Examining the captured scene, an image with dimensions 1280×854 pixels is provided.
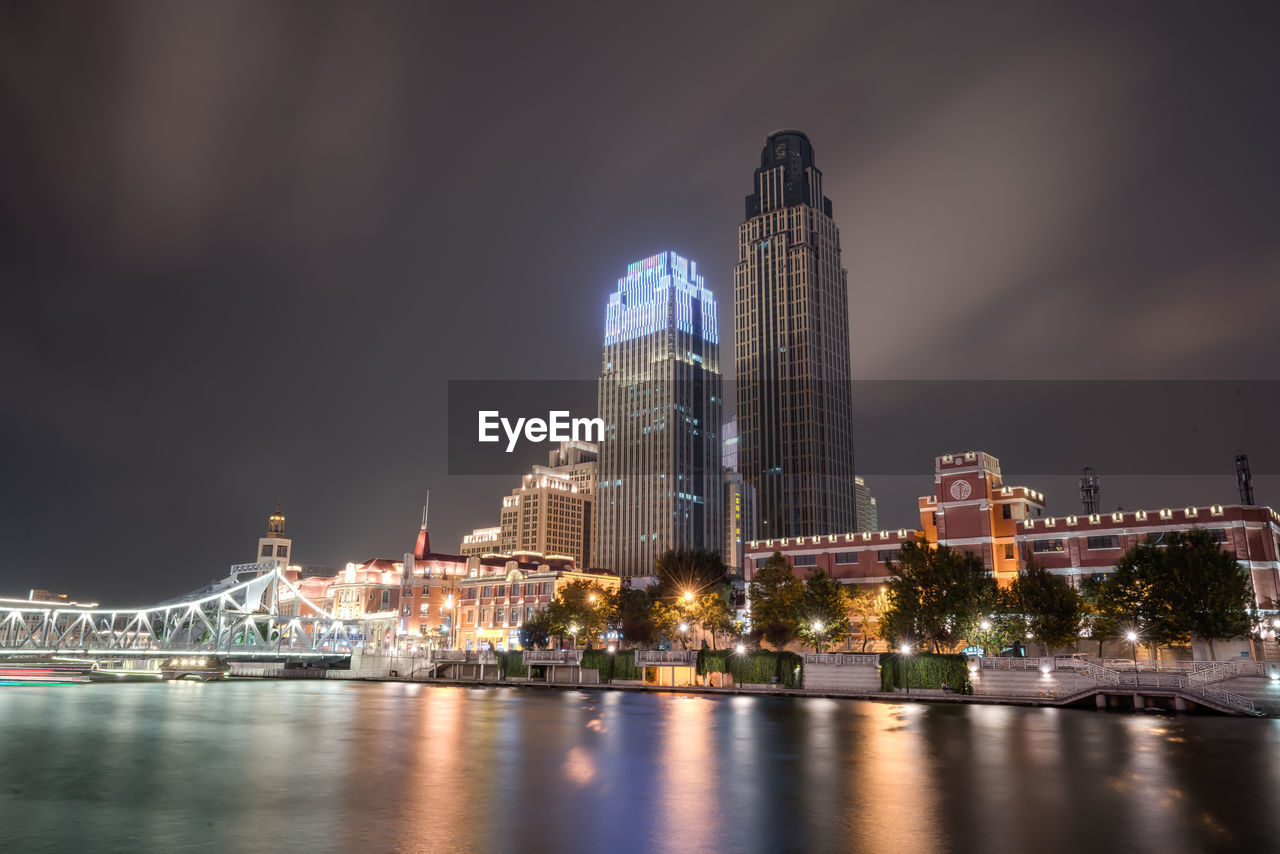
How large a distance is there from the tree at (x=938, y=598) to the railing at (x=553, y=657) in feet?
130

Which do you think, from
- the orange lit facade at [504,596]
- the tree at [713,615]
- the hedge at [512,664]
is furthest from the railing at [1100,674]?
the orange lit facade at [504,596]

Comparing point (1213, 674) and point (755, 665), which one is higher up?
point (1213, 674)

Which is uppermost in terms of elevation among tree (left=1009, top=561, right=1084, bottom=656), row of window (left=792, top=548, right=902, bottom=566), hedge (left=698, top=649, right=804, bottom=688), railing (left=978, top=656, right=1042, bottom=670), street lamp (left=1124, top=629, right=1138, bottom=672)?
row of window (left=792, top=548, right=902, bottom=566)

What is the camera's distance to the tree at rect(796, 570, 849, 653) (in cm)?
9256

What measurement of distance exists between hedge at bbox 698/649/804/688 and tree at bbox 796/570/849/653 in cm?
775

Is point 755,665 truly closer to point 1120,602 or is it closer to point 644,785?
point 1120,602

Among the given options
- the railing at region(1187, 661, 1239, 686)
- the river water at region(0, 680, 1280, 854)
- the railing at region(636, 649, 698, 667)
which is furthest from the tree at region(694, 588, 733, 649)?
the railing at region(1187, 661, 1239, 686)

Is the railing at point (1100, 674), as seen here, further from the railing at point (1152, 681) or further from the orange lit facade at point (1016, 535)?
the orange lit facade at point (1016, 535)

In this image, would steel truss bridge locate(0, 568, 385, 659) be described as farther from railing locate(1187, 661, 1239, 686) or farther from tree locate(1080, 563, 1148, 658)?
railing locate(1187, 661, 1239, 686)

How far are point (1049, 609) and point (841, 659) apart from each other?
1996cm

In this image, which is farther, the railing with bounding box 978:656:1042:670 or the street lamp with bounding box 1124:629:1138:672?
the street lamp with bounding box 1124:629:1138:672

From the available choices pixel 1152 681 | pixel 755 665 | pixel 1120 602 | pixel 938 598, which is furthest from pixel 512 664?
pixel 1152 681

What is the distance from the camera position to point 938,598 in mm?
82312

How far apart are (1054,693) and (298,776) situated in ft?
196
